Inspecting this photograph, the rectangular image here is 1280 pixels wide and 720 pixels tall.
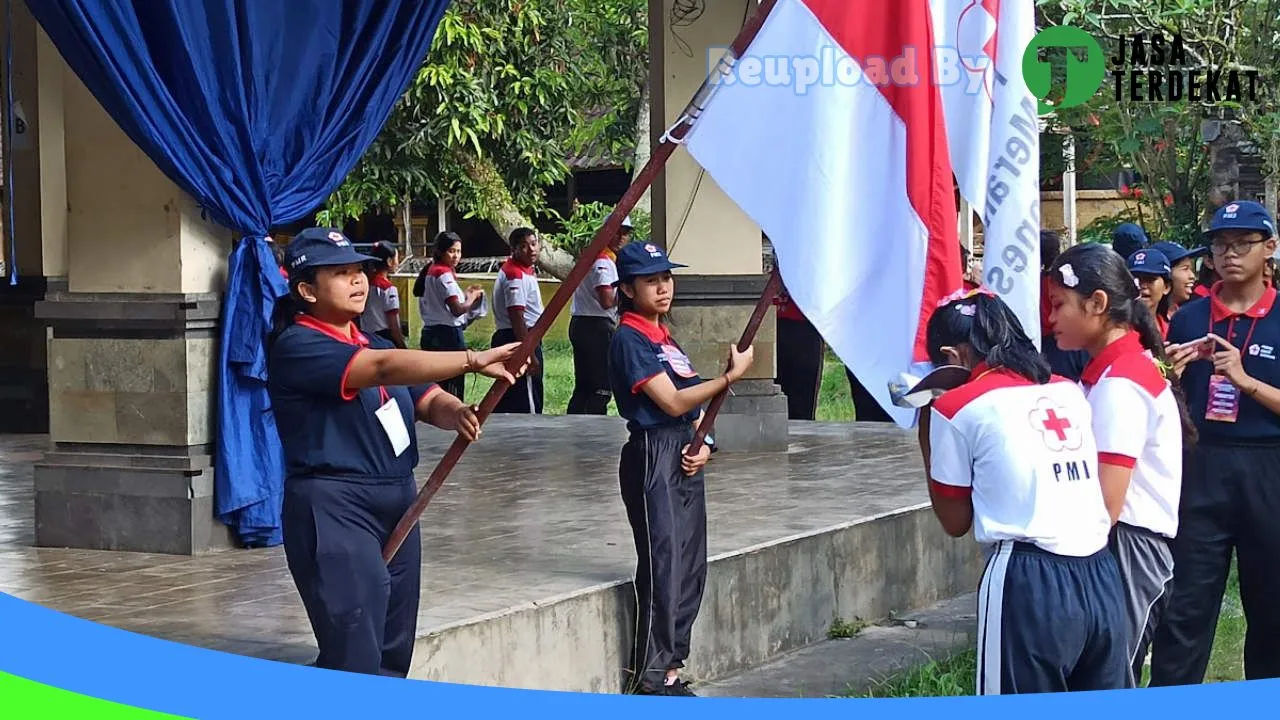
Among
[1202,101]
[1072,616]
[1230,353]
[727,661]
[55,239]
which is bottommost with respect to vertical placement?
[727,661]

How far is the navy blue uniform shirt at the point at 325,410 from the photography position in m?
5.10

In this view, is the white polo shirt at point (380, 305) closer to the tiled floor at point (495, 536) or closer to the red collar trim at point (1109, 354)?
the tiled floor at point (495, 536)

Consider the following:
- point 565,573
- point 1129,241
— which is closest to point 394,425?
point 565,573

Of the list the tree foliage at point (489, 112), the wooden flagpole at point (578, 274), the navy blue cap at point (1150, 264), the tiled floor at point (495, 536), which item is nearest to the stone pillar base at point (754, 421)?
the tiled floor at point (495, 536)

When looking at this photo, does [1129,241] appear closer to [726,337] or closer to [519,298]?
[726,337]

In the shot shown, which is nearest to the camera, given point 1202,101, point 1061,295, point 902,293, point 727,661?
point 1061,295

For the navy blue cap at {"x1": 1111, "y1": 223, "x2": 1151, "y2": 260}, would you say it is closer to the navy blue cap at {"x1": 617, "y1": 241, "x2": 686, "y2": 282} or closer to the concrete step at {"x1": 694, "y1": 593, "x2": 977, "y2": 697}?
the concrete step at {"x1": 694, "y1": 593, "x2": 977, "y2": 697}

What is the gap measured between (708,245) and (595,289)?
2174mm

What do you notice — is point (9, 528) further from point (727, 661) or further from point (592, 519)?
point (727, 661)

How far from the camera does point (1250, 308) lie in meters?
→ 6.28

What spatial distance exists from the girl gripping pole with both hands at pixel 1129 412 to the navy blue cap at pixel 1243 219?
0.87 meters

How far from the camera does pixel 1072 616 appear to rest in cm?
439

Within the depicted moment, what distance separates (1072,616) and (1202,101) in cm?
1399

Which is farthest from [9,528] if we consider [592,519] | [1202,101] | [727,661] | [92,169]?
[1202,101]
